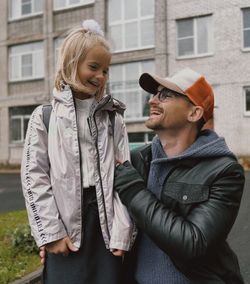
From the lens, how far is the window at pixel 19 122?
26125mm

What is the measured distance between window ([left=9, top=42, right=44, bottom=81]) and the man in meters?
24.1

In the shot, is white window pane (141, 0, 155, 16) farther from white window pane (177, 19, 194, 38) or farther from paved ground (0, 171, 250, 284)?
paved ground (0, 171, 250, 284)

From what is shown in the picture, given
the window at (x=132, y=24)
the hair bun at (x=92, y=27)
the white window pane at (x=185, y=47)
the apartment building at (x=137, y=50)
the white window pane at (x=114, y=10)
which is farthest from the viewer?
the white window pane at (x=114, y=10)

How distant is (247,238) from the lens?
6219 mm

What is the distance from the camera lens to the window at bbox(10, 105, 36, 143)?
2612cm

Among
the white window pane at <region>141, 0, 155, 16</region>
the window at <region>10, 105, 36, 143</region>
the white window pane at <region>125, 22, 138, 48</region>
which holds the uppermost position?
the white window pane at <region>141, 0, 155, 16</region>

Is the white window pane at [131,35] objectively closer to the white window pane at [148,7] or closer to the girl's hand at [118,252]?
the white window pane at [148,7]

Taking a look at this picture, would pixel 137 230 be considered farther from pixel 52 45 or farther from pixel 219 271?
pixel 52 45

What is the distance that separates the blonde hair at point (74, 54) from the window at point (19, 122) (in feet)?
Answer: 79.8

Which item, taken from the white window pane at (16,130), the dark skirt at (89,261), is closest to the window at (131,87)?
the white window pane at (16,130)

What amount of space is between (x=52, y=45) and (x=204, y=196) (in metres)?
24.2

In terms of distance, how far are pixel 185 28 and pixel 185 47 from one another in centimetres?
86

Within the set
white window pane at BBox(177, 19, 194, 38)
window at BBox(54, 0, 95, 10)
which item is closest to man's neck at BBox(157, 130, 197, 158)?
white window pane at BBox(177, 19, 194, 38)

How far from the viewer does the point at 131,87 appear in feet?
73.2
